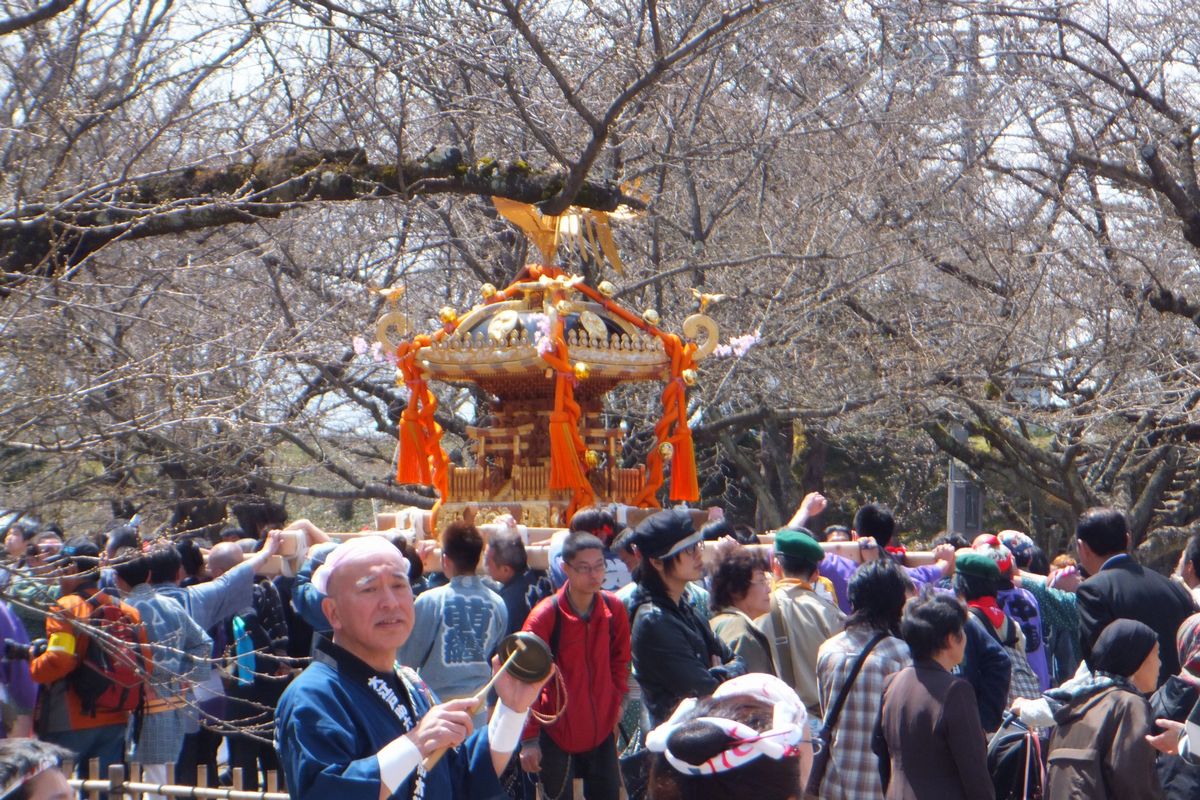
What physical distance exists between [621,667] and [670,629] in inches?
27.7

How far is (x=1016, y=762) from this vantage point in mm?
5547

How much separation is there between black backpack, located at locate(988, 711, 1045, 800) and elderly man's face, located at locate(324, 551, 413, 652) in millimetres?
2892

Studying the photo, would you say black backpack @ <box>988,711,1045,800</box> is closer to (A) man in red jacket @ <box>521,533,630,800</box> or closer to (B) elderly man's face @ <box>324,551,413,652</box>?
(A) man in red jacket @ <box>521,533,630,800</box>

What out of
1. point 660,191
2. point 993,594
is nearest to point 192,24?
point 993,594

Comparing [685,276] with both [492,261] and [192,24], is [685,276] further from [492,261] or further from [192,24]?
[192,24]

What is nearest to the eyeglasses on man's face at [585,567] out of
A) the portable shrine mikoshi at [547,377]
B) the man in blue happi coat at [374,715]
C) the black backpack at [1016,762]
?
the black backpack at [1016,762]

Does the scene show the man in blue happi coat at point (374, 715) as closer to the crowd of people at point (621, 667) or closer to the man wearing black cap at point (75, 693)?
the crowd of people at point (621, 667)

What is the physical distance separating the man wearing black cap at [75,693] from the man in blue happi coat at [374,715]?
3.12 m

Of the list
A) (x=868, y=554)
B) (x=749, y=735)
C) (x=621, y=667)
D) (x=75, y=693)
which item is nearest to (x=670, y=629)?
(x=621, y=667)

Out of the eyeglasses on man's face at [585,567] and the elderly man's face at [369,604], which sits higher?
the elderly man's face at [369,604]

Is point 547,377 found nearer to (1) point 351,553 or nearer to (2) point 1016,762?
(2) point 1016,762

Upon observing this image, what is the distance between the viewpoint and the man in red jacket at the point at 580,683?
6.05 m

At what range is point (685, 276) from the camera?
14.2m

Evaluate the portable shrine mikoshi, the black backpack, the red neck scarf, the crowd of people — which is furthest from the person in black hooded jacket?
the portable shrine mikoshi
